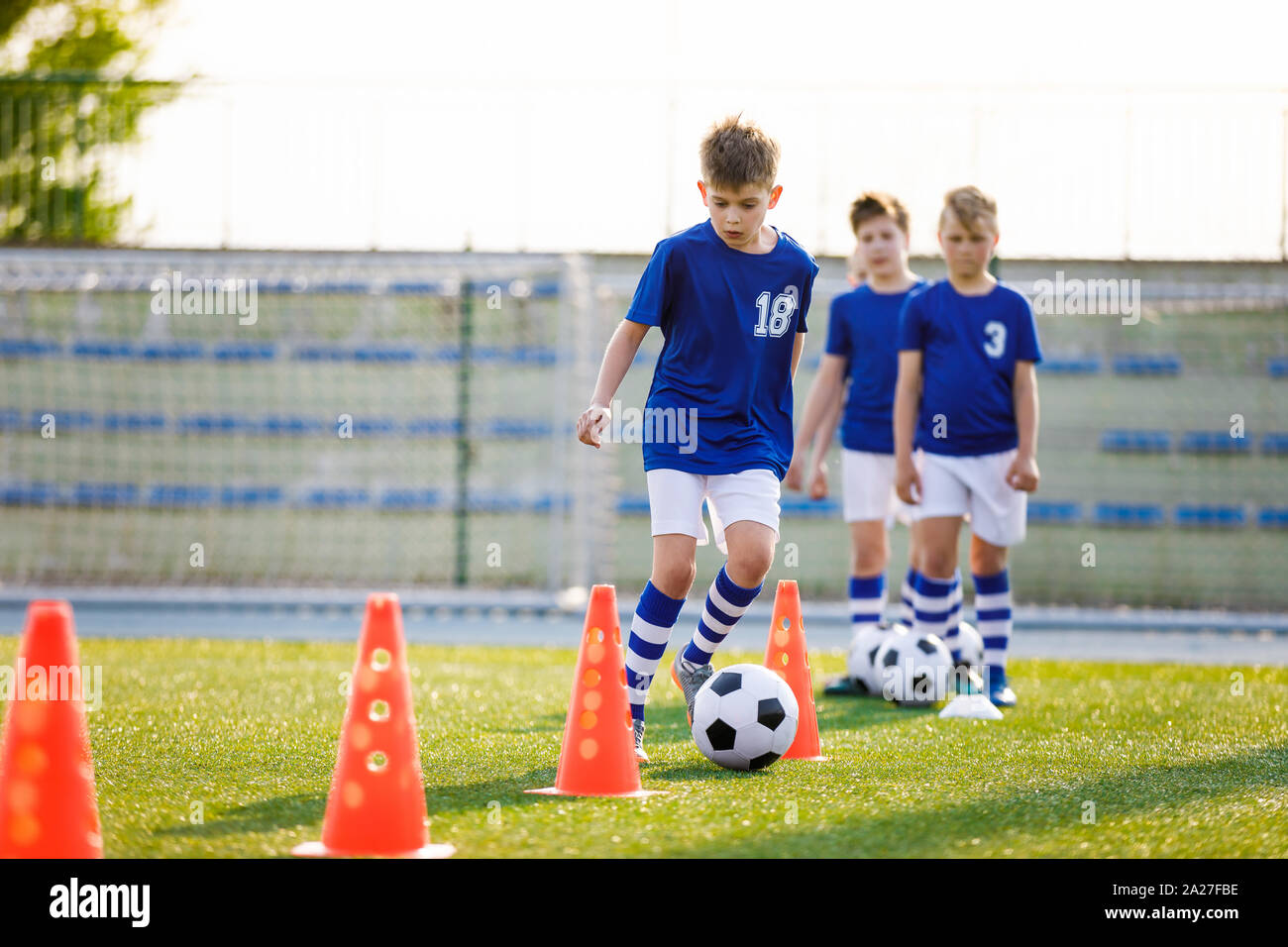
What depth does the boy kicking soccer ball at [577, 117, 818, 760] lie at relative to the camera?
360 centimetres

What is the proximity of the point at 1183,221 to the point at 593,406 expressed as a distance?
8.86m

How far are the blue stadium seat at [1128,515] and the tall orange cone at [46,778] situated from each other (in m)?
10.2

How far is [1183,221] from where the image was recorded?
429 inches

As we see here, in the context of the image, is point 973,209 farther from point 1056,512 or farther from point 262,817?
point 1056,512

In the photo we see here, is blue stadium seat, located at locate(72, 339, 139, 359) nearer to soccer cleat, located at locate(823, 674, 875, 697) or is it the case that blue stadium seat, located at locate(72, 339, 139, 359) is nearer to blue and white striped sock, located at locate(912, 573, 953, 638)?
soccer cleat, located at locate(823, 674, 875, 697)

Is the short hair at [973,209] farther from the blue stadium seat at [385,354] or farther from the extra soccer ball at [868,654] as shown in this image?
the blue stadium seat at [385,354]

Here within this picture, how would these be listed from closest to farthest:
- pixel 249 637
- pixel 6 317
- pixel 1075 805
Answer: pixel 1075 805 → pixel 249 637 → pixel 6 317

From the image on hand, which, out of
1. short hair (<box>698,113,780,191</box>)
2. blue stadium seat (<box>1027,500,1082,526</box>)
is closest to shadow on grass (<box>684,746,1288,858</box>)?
short hair (<box>698,113,780,191</box>)

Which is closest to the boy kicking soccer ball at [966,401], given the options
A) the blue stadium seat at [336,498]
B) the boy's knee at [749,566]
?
the boy's knee at [749,566]

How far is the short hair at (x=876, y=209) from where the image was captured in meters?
5.55

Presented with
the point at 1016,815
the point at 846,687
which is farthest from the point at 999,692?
the point at 1016,815
